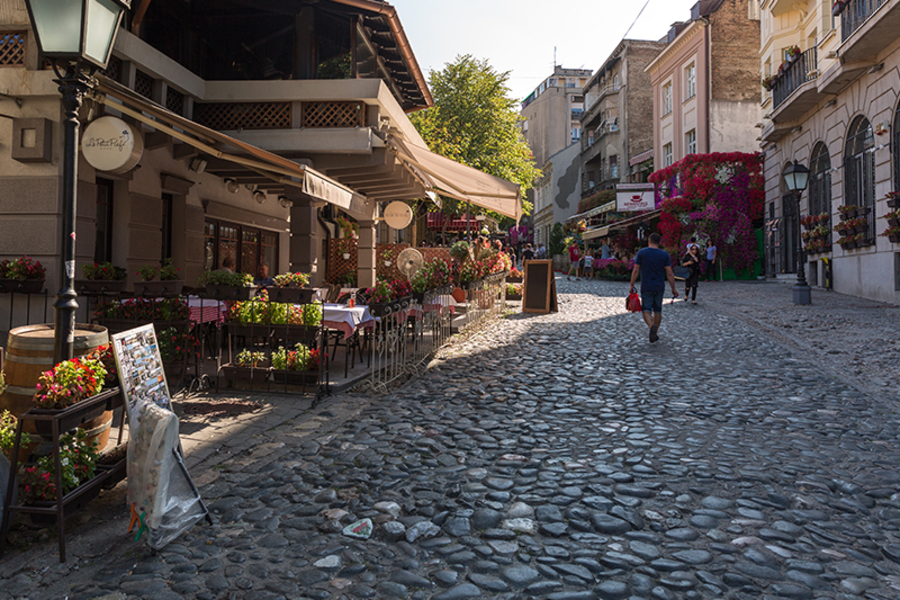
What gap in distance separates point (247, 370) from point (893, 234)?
45.2 feet

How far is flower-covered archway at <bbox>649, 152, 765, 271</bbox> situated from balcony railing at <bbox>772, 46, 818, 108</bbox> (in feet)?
21.8

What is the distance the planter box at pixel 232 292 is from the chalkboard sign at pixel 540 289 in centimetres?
975

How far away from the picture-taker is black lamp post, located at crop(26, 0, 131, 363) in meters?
3.68

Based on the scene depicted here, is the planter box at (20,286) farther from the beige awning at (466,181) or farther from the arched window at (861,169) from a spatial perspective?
the arched window at (861,169)

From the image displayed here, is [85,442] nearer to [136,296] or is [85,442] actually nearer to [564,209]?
[136,296]

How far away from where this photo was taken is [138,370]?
11.8 ft

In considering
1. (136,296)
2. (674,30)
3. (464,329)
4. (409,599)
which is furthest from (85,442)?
(674,30)

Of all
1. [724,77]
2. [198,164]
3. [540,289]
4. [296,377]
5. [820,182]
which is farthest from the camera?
[724,77]

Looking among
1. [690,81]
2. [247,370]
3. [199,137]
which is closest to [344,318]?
[247,370]

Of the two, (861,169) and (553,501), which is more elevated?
(861,169)

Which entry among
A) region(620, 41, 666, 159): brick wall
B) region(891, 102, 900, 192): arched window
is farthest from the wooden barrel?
region(620, 41, 666, 159): brick wall

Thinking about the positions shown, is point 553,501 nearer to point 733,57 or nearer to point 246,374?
point 246,374

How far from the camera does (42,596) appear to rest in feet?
8.68

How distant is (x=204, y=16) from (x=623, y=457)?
1191cm
